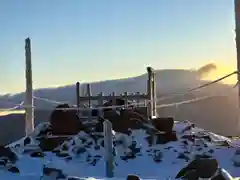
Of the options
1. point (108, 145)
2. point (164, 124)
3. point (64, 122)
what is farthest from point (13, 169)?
point (164, 124)

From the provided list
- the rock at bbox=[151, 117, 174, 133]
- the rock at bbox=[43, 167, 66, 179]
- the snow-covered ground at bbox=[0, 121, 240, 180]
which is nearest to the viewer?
the rock at bbox=[43, 167, 66, 179]

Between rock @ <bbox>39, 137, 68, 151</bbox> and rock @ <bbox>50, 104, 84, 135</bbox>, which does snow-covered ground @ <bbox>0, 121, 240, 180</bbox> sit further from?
rock @ <bbox>50, 104, 84, 135</bbox>

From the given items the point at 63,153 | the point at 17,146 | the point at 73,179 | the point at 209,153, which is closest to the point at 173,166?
the point at 209,153

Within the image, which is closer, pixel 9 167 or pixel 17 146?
pixel 9 167

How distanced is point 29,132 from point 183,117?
78.7 ft

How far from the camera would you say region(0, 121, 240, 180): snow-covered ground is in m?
11.9

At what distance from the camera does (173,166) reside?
1206 centimetres

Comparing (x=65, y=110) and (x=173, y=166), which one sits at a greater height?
(x=65, y=110)

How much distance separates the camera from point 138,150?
13.0 m

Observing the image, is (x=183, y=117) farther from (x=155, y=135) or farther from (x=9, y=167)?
(x=9, y=167)

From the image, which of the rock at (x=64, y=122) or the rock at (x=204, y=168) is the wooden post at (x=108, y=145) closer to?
the rock at (x=204, y=168)

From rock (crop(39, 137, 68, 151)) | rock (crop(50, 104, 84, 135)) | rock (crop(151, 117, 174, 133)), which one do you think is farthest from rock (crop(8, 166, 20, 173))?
rock (crop(151, 117, 174, 133))

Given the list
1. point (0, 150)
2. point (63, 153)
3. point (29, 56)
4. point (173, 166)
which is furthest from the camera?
point (29, 56)

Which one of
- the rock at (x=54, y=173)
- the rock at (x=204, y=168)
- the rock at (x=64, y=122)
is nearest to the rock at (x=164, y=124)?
the rock at (x=64, y=122)
